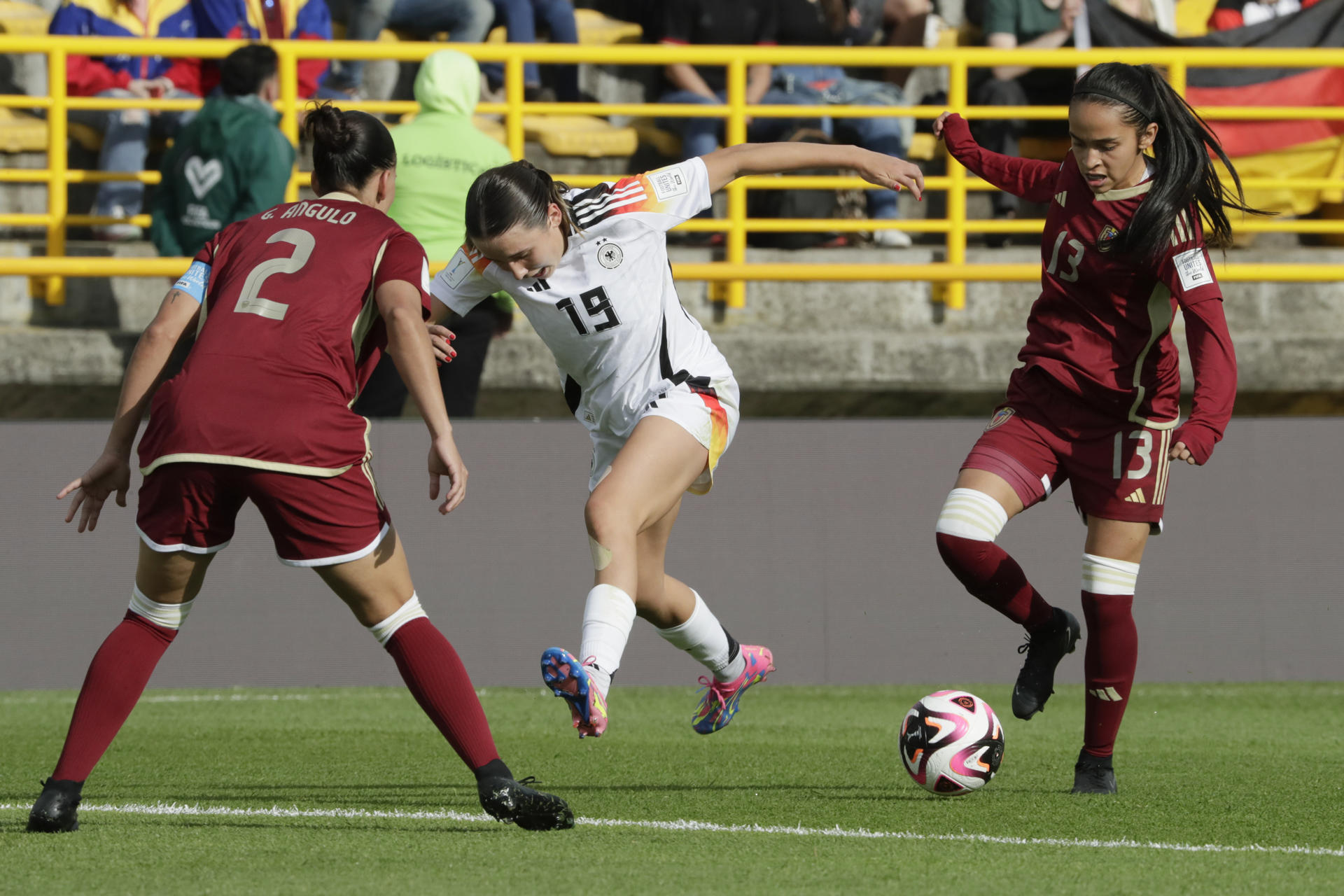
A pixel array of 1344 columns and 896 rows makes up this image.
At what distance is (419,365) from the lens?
4.27 m

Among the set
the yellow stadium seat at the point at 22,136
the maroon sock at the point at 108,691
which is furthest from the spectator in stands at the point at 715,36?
the maroon sock at the point at 108,691

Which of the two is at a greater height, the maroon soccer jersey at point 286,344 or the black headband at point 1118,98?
the black headband at point 1118,98

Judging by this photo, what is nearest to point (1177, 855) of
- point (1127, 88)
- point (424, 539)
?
point (1127, 88)

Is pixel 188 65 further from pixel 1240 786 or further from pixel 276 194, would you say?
pixel 1240 786

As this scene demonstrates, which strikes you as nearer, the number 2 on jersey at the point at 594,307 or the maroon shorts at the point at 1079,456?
the number 2 on jersey at the point at 594,307

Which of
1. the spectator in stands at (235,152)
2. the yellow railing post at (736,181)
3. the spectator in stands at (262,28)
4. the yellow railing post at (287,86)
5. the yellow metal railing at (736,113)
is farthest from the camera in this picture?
the spectator in stands at (262,28)

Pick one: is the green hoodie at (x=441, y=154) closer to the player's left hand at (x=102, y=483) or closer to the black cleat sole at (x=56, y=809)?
the player's left hand at (x=102, y=483)

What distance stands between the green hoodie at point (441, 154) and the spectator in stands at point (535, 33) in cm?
242

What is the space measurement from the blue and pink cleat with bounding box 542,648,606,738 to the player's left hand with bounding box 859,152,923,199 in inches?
66.4

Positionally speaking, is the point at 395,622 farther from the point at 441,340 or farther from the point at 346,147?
the point at 346,147

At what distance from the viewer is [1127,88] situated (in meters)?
5.06

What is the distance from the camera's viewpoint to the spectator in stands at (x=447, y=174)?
8.32m

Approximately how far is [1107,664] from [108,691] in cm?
282

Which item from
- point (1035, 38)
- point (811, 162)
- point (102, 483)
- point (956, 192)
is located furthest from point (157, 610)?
point (1035, 38)
